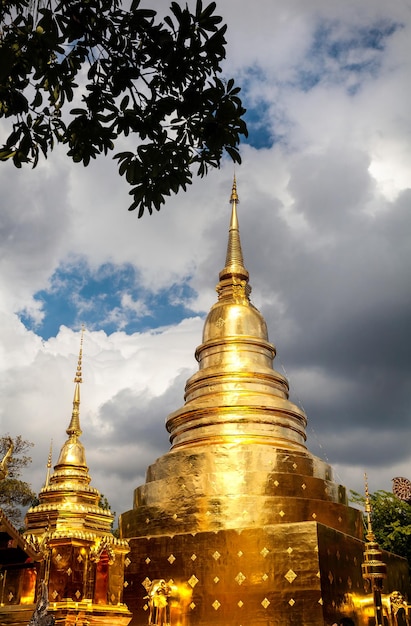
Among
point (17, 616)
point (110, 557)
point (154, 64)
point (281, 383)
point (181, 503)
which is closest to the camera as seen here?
point (154, 64)

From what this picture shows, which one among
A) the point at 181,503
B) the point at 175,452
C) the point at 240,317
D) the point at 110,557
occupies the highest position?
the point at 240,317

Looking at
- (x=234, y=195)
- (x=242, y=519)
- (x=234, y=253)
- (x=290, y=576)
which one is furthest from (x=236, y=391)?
(x=234, y=195)

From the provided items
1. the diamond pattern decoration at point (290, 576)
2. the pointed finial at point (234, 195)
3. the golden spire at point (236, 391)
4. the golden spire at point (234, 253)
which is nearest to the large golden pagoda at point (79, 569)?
the diamond pattern decoration at point (290, 576)

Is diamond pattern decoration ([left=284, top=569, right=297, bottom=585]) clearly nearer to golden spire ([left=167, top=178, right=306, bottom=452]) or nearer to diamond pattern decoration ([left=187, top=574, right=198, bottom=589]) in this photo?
diamond pattern decoration ([left=187, top=574, right=198, bottom=589])

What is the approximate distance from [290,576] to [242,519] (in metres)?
1.95

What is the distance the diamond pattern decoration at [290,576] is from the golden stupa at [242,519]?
0.02 metres

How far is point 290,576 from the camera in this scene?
14.3 metres

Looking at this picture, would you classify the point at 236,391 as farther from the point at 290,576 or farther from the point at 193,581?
the point at 290,576

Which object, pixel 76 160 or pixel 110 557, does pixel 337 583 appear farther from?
pixel 76 160

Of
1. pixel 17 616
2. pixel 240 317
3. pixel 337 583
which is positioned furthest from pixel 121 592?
pixel 240 317

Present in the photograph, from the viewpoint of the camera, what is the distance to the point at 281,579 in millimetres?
14359

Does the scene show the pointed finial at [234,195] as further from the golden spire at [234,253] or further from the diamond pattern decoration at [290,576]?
the diamond pattern decoration at [290,576]

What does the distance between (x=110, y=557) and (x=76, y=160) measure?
479 inches

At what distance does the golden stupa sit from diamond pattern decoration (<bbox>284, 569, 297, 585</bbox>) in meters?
0.02
